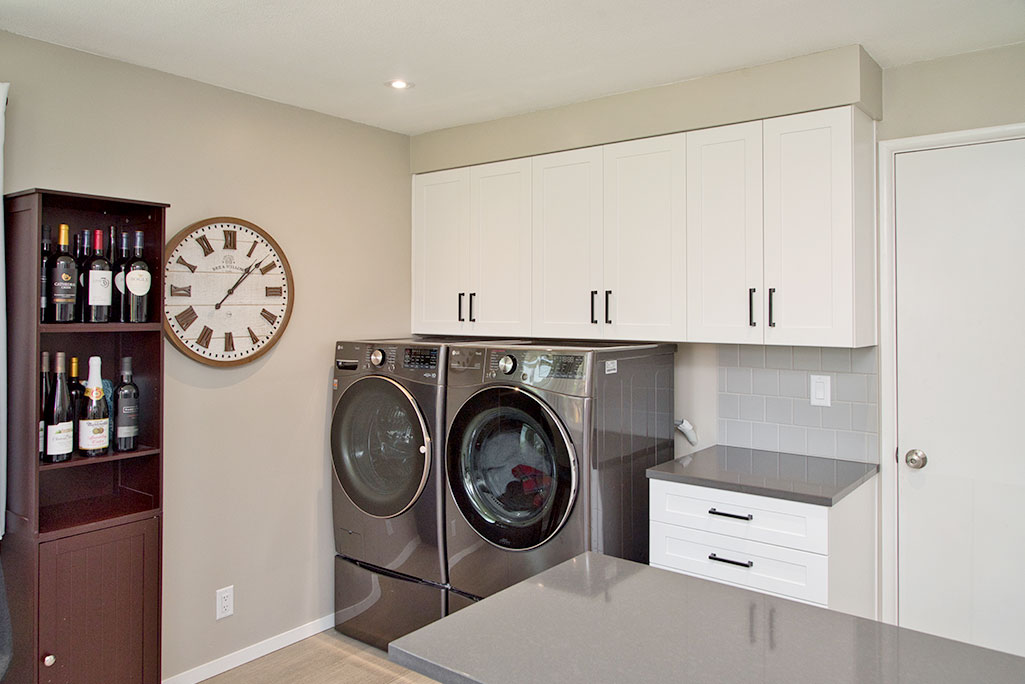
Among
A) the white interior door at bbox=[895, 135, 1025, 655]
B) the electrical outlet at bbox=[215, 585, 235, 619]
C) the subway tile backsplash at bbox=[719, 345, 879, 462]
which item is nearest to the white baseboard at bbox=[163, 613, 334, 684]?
the electrical outlet at bbox=[215, 585, 235, 619]

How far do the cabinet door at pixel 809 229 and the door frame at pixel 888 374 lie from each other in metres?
0.34

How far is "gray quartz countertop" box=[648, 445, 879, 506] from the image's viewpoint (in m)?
2.48

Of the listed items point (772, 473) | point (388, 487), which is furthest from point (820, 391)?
point (388, 487)

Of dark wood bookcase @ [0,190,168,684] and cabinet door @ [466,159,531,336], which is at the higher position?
cabinet door @ [466,159,531,336]

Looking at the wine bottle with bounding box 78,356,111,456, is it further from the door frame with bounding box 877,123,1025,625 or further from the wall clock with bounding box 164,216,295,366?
the door frame with bounding box 877,123,1025,625

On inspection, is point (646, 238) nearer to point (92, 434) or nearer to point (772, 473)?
point (772, 473)

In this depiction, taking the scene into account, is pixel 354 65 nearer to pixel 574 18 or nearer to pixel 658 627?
pixel 574 18

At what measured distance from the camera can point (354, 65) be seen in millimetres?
2768

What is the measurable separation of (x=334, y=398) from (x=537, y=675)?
244cm

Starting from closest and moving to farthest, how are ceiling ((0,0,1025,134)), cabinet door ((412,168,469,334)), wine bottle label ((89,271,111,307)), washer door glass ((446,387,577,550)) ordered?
ceiling ((0,0,1025,134))
wine bottle label ((89,271,111,307))
washer door glass ((446,387,577,550))
cabinet door ((412,168,469,334))

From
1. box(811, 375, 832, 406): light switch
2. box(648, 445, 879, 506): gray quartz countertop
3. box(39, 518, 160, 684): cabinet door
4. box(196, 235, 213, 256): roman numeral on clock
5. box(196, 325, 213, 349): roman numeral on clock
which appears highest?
box(196, 235, 213, 256): roman numeral on clock

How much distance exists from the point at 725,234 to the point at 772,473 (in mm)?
913

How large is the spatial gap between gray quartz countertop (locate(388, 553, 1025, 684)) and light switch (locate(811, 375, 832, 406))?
1.65 metres

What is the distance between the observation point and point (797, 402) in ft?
9.98
